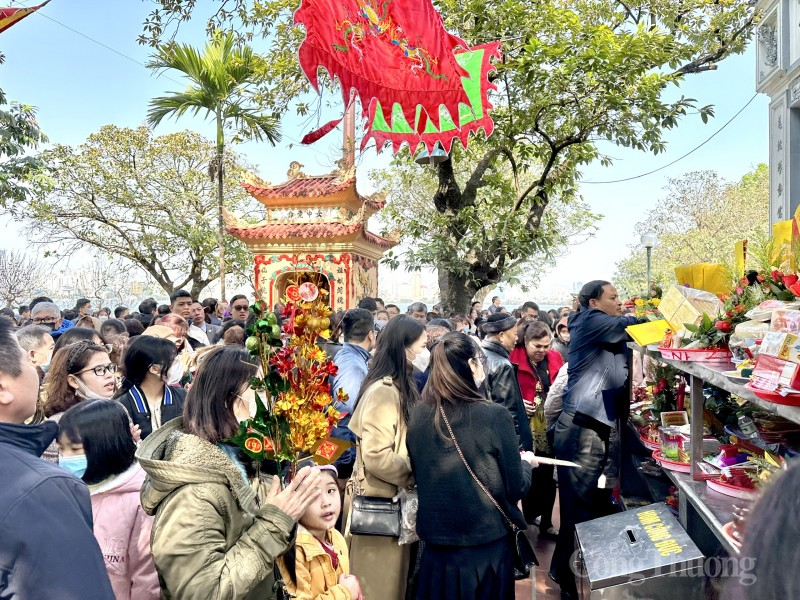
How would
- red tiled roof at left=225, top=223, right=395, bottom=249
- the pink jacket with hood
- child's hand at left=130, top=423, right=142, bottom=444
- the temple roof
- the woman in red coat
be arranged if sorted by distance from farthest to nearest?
the temple roof → red tiled roof at left=225, top=223, right=395, bottom=249 → the woman in red coat → child's hand at left=130, top=423, right=142, bottom=444 → the pink jacket with hood

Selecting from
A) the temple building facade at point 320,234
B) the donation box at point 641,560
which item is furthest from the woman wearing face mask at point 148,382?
the temple building facade at point 320,234

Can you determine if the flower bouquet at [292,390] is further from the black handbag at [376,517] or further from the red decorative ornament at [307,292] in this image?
the black handbag at [376,517]

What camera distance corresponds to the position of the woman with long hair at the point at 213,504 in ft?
5.64

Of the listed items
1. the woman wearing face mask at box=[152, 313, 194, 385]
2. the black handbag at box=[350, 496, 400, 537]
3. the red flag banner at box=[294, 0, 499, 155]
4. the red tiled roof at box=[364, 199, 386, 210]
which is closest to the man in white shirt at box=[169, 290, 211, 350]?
the woman wearing face mask at box=[152, 313, 194, 385]

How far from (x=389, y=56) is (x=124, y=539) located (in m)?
4.55

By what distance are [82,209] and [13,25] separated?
18.5 metres

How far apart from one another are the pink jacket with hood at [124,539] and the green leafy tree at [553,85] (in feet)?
24.3

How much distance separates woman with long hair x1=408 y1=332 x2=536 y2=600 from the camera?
2.85m

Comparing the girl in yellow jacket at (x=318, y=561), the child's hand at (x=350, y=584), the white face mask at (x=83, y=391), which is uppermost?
the white face mask at (x=83, y=391)

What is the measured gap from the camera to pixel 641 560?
2652 millimetres

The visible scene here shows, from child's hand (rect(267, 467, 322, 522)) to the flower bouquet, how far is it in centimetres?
8

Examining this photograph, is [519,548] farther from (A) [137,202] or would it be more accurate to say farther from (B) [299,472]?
(A) [137,202]

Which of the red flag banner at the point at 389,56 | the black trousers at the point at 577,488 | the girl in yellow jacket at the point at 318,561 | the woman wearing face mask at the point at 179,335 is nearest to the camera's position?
the girl in yellow jacket at the point at 318,561

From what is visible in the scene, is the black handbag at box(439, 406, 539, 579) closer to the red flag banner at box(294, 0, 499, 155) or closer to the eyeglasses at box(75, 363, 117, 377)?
the eyeglasses at box(75, 363, 117, 377)
